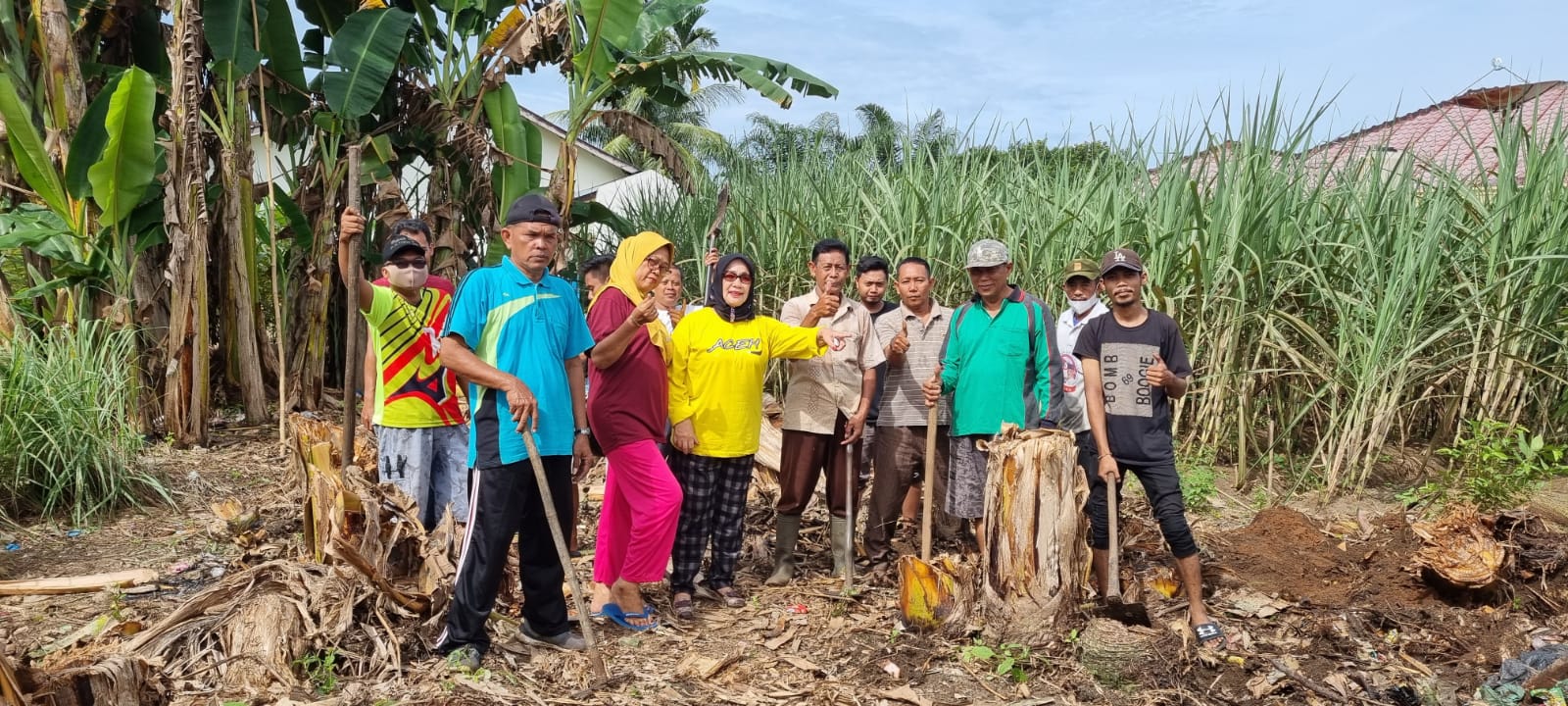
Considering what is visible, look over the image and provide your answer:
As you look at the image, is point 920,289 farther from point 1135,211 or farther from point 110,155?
point 110,155

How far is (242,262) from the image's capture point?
8070mm

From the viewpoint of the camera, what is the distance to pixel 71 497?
5.91m

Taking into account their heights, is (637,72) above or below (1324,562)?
above

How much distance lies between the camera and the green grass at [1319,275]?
18.2ft

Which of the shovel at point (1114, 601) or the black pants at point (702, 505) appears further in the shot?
the black pants at point (702, 505)

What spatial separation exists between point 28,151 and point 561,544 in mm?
6075

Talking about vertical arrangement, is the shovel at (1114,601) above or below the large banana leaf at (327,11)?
below

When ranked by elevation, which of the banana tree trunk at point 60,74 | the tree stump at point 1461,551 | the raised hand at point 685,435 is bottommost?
the tree stump at point 1461,551

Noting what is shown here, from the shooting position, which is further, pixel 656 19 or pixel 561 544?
pixel 656 19

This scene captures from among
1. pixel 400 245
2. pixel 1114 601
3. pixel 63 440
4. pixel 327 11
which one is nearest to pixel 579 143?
pixel 327 11

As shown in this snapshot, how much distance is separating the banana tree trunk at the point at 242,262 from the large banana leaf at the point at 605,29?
8.43ft

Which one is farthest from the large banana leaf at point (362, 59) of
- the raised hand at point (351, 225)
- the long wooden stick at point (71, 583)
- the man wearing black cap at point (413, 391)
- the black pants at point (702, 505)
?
the black pants at point (702, 505)

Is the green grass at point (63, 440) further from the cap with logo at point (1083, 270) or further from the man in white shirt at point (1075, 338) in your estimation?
the cap with logo at point (1083, 270)

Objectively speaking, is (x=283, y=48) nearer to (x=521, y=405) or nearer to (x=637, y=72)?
(x=637, y=72)
